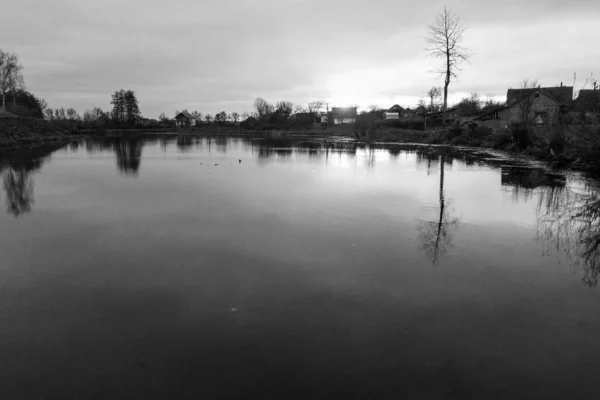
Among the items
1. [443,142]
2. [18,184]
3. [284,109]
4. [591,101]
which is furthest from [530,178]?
[284,109]

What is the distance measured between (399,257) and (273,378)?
434cm

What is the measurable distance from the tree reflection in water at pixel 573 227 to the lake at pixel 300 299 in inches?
2.7

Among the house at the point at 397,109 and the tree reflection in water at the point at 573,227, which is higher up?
the house at the point at 397,109

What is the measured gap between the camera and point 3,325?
5234 mm

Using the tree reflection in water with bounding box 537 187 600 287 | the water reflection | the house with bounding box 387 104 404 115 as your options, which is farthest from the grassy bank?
the house with bounding box 387 104 404 115

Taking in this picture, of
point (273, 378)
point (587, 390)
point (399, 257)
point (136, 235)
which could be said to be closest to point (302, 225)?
point (399, 257)

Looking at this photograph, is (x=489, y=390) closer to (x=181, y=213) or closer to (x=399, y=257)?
(x=399, y=257)

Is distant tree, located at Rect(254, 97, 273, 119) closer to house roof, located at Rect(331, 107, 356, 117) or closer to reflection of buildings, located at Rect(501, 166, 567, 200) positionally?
house roof, located at Rect(331, 107, 356, 117)

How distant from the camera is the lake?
422cm

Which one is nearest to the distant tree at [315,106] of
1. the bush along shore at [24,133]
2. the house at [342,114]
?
the house at [342,114]

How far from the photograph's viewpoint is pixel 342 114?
12900cm

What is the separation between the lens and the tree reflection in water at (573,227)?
7769 millimetres

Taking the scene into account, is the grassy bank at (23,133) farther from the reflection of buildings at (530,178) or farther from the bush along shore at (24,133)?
the reflection of buildings at (530,178)

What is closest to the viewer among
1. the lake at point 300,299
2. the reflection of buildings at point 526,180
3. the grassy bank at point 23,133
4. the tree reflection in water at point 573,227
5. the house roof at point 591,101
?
the lake at point 300,299
